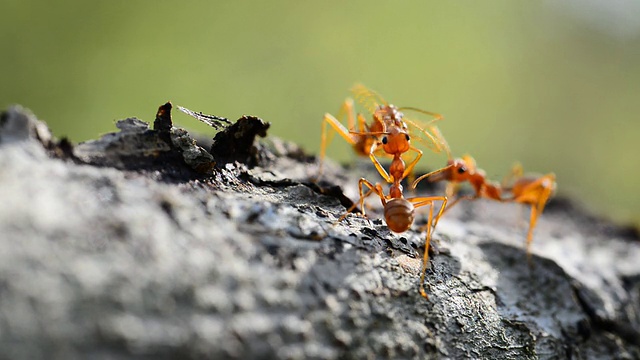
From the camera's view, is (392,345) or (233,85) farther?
(233,85)

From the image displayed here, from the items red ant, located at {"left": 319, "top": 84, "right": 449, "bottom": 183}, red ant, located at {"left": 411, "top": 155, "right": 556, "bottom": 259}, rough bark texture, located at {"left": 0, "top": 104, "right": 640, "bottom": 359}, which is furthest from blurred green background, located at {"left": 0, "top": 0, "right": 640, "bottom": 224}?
rough bark texture, located at {"left": 0, "top": 104, "right": 640, "bottom": 359}

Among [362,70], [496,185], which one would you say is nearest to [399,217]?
[496,185]

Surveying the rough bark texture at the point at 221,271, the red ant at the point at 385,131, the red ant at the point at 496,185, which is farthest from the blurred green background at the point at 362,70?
the rough bark texture at the point at 221,271

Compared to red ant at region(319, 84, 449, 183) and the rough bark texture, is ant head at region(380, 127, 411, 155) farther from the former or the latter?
the rough bark texture

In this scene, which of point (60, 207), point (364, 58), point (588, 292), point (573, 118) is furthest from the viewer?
point (573, 118)

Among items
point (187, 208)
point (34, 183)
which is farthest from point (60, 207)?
point (187, 208)

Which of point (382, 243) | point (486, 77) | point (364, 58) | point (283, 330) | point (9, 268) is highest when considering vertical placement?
point (486, 77)

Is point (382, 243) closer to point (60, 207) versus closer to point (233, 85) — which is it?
point (60, 207)
